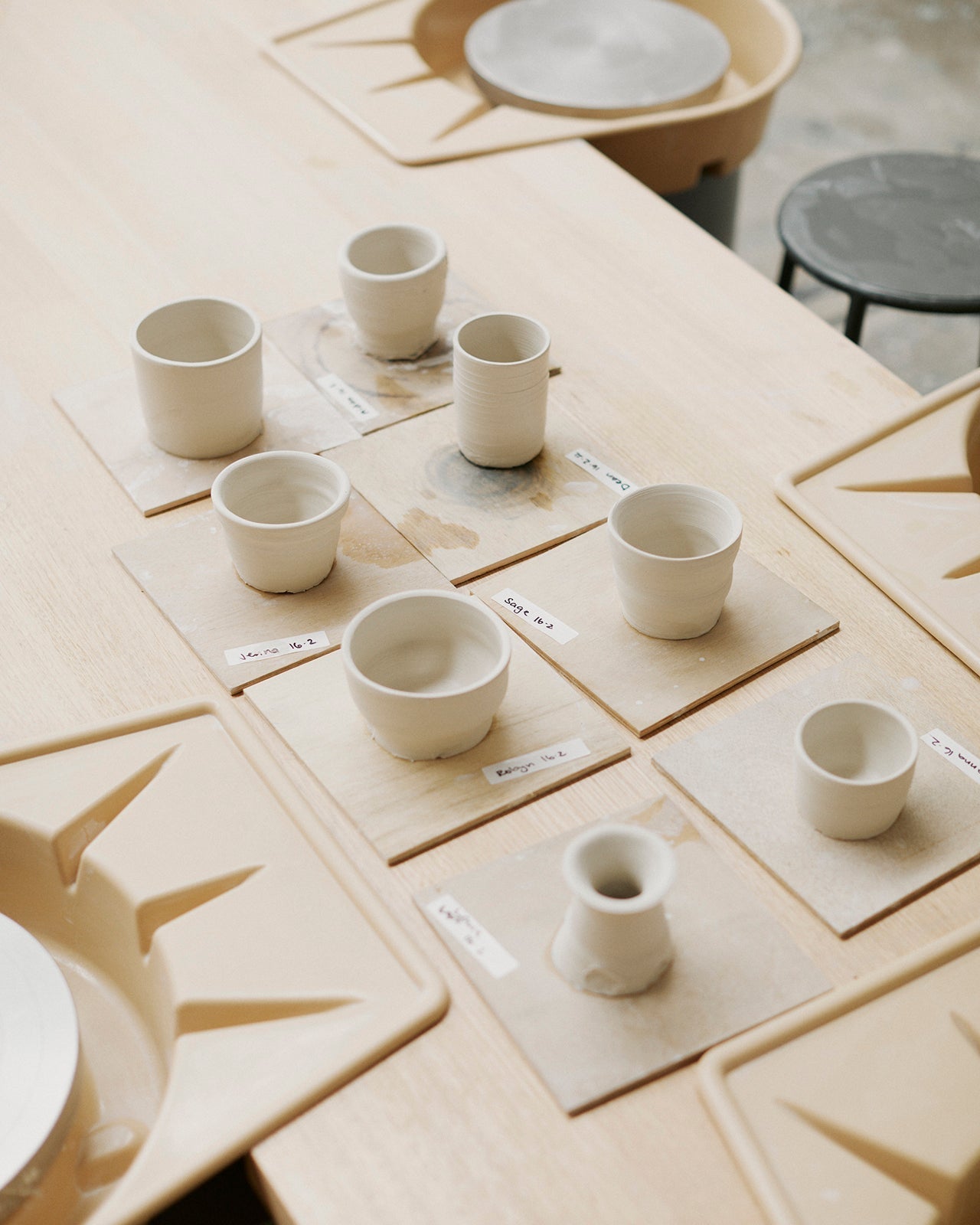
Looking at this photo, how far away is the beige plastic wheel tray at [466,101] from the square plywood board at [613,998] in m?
1.40

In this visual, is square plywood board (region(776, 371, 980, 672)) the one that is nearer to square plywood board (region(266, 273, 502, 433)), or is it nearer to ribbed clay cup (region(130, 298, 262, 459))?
square plywood board (region(266, 273, 502, 433))

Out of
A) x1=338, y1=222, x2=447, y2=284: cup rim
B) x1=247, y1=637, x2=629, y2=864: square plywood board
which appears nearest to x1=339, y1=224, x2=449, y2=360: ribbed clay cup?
x1=338, y1=222, x2=447, y2=284: cup rim

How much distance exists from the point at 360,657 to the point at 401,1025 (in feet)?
1.14

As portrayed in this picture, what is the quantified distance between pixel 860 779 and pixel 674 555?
12.7 inches

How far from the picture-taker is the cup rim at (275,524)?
49.2 inches

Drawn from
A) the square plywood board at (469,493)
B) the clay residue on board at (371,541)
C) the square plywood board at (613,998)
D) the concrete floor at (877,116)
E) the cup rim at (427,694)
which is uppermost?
the cup rim at (427,694)

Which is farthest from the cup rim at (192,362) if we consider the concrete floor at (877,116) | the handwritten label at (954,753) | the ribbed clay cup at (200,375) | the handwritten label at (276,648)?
the concrete floor at (877,116)

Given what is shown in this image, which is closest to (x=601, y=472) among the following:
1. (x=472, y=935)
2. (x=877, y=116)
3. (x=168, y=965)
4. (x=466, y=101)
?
(x=472, y=935)

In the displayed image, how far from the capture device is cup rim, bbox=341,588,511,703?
108 cm

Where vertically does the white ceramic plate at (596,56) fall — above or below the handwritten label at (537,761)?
above

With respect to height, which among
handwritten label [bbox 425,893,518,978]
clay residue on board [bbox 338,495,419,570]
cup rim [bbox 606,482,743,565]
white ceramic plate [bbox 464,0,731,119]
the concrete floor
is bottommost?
the concrete floor

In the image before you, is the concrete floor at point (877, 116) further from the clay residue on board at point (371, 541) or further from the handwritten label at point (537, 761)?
the handwritten label at point (537, 761)

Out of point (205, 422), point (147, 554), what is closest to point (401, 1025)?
point (147, 554)

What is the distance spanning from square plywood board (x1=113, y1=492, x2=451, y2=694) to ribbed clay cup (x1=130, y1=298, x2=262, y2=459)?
A: 11 centimetres
